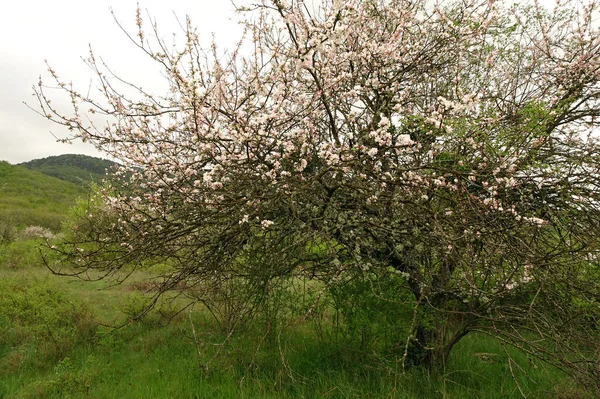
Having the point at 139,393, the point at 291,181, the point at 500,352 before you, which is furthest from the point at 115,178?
the point at 500,352

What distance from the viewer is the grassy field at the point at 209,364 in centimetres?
418

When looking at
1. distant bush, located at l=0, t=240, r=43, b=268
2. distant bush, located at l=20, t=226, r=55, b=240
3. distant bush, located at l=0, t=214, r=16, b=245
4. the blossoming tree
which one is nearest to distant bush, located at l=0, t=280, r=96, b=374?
the blossoming tree

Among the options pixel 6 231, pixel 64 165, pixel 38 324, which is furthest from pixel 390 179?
pixel 64 165

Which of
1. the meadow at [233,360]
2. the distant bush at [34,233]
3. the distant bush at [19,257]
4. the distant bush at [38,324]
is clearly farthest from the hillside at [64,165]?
the meadow at [233,360]

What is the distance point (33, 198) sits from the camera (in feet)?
132

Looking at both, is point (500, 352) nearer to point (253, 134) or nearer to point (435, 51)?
point (435, 51)

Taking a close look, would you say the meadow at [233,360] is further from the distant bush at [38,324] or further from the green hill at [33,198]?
the green hill at [33,198]

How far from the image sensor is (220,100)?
3.96m

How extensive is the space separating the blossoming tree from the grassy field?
2.05ft

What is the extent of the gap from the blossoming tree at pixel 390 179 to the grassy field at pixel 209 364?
0.62 metres

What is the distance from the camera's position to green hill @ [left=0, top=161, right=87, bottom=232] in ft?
93.6

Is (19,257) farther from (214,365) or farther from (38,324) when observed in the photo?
(214,365)

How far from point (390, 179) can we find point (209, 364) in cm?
314

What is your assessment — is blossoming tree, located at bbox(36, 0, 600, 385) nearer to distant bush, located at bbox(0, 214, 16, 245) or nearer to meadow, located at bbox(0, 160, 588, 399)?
meadow, located at bbox(0, 160, 588, 399)
